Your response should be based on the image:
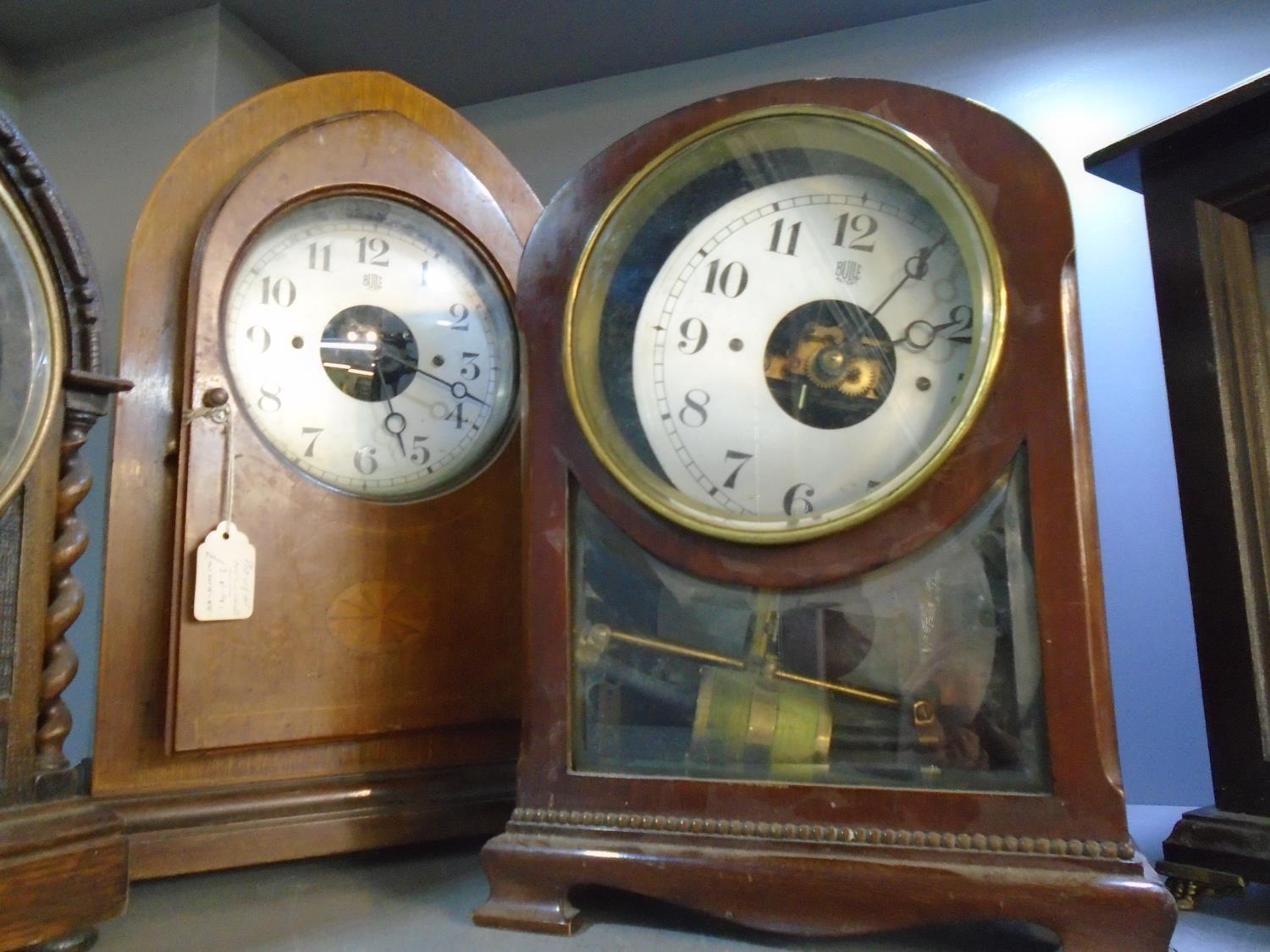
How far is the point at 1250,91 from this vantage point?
2.71 feet

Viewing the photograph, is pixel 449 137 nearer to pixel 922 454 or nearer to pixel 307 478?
pixel 307 478

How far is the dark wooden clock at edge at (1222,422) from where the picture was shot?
0.80 meters

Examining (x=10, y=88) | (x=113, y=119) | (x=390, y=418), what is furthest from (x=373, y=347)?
(x=10, y=88)

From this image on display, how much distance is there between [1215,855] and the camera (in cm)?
79

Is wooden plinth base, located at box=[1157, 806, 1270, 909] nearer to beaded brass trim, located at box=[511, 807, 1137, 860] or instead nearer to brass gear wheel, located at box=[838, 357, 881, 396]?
beaded brass trim, located at box=[511, 807, 1137, 860]

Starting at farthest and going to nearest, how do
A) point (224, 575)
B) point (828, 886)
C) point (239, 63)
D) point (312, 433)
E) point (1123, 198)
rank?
point (239, 63), point (1123, 198), point (312, 433), point (224, 575), point (828, 886)

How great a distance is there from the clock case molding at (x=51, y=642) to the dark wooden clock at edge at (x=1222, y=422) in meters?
0.84

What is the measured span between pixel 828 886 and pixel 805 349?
1.34 feet

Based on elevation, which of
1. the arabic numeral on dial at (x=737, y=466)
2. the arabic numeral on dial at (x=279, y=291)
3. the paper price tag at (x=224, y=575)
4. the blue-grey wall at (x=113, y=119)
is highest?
the blue-grey wall at (x=113, y=119)

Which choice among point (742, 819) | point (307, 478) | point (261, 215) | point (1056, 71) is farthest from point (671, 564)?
point (1056, 71)

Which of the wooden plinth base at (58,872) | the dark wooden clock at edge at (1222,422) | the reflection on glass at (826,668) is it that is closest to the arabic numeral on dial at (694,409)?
the reflection on glass at (826,668)

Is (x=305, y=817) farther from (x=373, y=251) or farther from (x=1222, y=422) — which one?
(x=1222, y=422)

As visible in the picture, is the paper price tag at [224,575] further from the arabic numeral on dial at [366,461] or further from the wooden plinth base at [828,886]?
the wooden plinth base at [828,886]

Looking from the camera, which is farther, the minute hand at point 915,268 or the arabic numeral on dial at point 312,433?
the arabic numeral on dial at point 312,433
